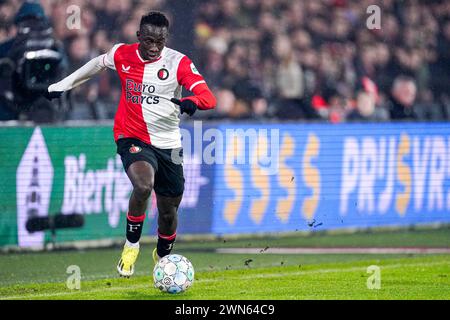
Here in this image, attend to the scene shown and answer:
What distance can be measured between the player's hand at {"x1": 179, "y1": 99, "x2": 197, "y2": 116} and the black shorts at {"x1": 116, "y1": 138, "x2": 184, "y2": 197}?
860mm

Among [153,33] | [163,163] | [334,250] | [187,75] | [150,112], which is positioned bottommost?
[334,250]

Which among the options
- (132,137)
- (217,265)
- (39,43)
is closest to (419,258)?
(217,265)

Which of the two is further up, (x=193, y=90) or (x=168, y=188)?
(x=193, y=90)

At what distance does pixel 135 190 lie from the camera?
30.4ft

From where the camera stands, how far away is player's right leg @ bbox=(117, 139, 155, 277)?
9.24 m

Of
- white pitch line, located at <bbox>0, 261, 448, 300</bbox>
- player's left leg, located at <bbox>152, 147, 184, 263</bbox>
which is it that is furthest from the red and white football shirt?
white pitch line, located at <bbox>0, 261, 448, 300</bbox>

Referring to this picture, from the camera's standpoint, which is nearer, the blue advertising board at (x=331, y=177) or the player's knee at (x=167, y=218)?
the player's knee at (x=167, y=218)

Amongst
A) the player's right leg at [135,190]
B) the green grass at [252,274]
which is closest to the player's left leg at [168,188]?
the player's right leg at [135,190]

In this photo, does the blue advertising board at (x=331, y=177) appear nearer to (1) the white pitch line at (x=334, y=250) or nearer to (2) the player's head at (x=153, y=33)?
(1) the white pitch line at (x=334, y=250)

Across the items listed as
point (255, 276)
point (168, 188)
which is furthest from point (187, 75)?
point (255, 276)

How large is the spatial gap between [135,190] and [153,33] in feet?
4.21

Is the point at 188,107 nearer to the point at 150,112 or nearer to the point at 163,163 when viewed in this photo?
the point at 150,112

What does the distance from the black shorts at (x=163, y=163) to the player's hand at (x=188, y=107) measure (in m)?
0.86

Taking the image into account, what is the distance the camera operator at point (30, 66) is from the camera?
1232 cm
